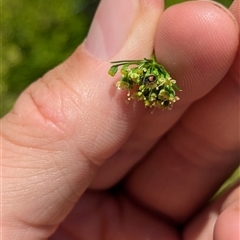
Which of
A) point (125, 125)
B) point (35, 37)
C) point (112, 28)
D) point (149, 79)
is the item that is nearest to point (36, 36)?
point (35, 37)

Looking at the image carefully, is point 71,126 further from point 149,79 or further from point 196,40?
point 196,40

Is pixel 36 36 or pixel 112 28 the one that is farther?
pixel 36 36

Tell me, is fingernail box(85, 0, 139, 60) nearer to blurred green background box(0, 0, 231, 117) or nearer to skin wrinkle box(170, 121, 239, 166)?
skin wrinkle box(170, 121, 239, 166)

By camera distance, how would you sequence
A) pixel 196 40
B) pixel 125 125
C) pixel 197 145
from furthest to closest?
pixel 197 145 → pixel 125 125 → pixel 196 40

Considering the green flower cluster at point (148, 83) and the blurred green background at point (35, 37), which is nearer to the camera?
the green flower cluster at point (148, 83)

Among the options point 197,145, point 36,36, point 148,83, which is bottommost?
point 197,145

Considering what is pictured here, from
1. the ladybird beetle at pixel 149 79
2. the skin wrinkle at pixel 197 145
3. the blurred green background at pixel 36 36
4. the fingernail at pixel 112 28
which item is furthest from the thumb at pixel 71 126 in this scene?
the blurred green background at pixel 36 36

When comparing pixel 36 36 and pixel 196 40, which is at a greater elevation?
pixel 196 40

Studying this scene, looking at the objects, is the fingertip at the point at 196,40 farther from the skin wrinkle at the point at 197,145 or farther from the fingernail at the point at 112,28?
the skin wrinkle at the point at 197,145
